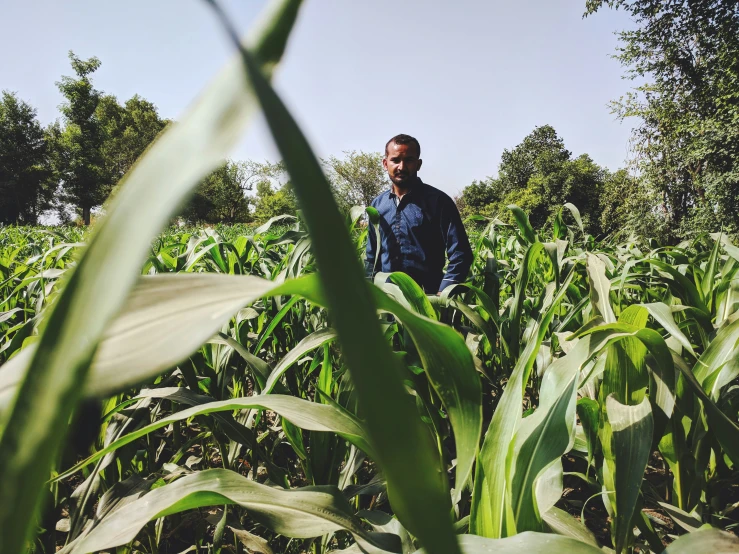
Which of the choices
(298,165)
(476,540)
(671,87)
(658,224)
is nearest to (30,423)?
(298,165)

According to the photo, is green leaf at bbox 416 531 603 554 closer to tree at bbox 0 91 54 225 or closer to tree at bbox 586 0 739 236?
tree at bbox 586 0 739 236

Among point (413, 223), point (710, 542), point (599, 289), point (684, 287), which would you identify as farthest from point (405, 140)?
point (710, 542)

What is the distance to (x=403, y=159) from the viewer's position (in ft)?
7.06

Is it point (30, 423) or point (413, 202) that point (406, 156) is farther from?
point (30, 423)

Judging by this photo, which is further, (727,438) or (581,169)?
(581,169)

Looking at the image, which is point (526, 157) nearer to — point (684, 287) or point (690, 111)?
point (690, 111)

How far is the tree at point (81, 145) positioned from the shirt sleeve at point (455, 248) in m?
31.0

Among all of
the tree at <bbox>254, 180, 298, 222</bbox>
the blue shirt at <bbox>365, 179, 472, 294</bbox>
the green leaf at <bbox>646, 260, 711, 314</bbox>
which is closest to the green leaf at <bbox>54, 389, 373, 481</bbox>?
the green leaf at <bbox>646, 260, 711, 314</bbox>

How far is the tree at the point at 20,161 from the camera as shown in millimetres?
27125

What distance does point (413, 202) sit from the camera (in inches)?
87.6

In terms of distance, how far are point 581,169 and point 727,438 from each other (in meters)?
31.0

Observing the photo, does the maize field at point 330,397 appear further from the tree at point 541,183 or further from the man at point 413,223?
the tree at point 541,183

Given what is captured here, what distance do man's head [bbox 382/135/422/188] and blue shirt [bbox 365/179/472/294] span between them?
0.07 m

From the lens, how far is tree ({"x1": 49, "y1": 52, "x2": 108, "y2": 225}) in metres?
27.5
